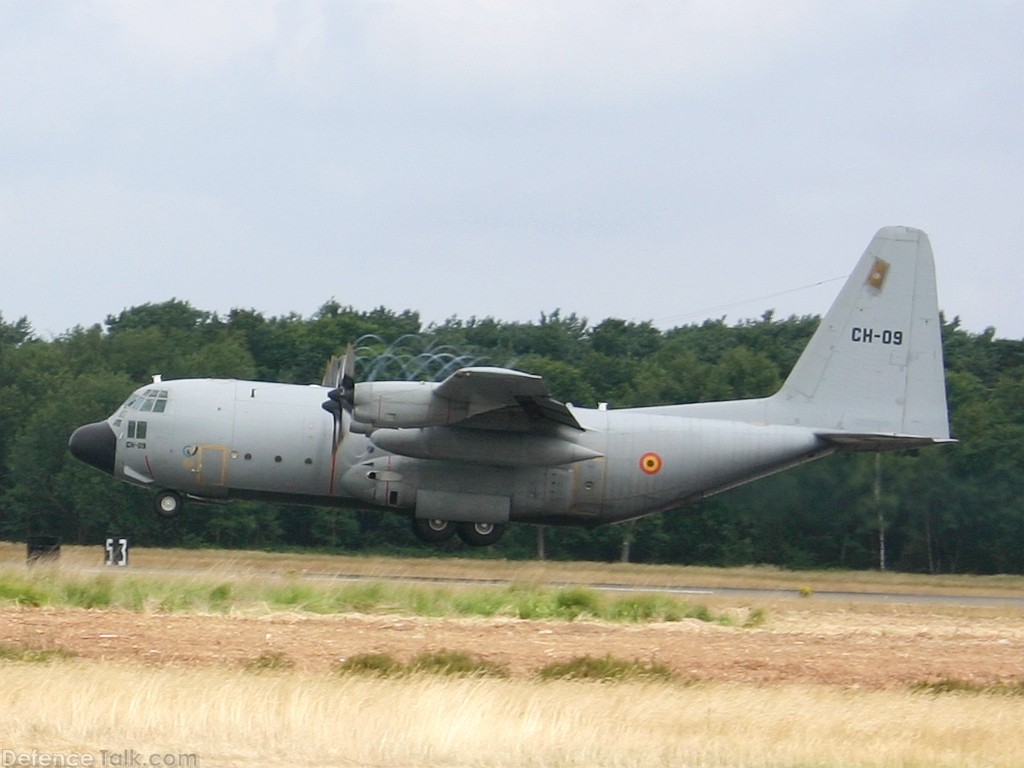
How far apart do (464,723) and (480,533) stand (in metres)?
15.8

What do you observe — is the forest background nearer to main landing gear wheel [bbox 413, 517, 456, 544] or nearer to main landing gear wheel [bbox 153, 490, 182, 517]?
main landing gear wheel [bbox 413, 517, 456, 544]

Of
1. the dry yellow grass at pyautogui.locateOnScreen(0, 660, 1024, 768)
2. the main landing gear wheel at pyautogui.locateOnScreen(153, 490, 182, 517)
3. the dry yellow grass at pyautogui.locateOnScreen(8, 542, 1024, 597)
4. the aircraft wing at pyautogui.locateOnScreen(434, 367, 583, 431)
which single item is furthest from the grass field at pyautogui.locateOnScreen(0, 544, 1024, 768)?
the main landing gear wheel at pyautogui.locateOnScreen(153, 490, 182, 517)

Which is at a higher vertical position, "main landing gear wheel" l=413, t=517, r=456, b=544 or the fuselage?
the fuselage

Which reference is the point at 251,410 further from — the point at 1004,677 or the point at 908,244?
the point at 1004,677

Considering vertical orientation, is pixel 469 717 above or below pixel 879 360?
below

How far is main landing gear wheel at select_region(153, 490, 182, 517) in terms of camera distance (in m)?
27.0

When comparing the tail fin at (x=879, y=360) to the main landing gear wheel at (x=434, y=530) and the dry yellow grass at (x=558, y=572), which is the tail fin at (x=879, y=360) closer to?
the dry yellow grass at (x=558, y=572)

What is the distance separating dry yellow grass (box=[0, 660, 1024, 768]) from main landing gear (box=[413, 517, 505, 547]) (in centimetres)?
1354

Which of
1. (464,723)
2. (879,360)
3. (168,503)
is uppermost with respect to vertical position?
(879,360)

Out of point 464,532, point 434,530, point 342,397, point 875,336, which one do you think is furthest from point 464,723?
point 875,336

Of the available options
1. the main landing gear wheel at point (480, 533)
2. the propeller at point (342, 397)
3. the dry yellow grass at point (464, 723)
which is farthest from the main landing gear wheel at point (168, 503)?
the dry yellow grass at point (464, 723)

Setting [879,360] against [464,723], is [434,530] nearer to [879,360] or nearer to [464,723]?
[879,360]

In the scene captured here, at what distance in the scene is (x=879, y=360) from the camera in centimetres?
2725

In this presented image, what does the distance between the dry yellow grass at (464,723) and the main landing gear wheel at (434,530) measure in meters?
13.5
